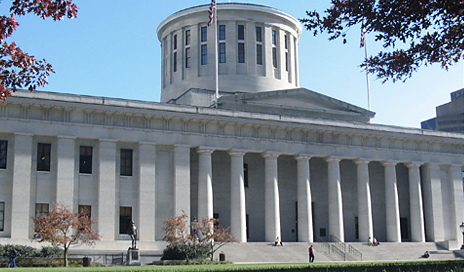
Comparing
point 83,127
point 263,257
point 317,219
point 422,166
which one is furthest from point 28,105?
point 422,166

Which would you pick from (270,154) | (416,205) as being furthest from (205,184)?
(416,205)

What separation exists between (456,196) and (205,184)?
2659 centimetres

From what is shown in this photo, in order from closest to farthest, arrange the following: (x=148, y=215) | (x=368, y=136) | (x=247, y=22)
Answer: (x=148, y=215) → (x=368, y=136) → (x=247, y=22)

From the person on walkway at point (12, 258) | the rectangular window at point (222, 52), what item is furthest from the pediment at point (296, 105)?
the person on walkway at point (12, 258)

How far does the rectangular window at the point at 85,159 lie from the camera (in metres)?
46.0

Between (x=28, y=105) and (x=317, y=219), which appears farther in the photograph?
(x=317, y=219)

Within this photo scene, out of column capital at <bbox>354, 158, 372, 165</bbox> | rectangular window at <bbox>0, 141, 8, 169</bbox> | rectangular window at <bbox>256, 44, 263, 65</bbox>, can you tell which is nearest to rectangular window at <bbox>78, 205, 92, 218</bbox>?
rectangular window at <bbox>0, 141, 8, 169</bbox>

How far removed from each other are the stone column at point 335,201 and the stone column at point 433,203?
10143 mm

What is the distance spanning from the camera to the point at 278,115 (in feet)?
172

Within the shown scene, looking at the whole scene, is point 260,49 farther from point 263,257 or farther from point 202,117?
point 263,257

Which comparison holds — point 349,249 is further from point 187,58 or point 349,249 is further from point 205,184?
point 187,58

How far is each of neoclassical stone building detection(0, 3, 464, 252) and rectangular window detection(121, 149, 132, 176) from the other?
77 mm

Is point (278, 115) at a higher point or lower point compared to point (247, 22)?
lower

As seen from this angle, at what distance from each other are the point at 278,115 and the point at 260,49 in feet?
46.7
